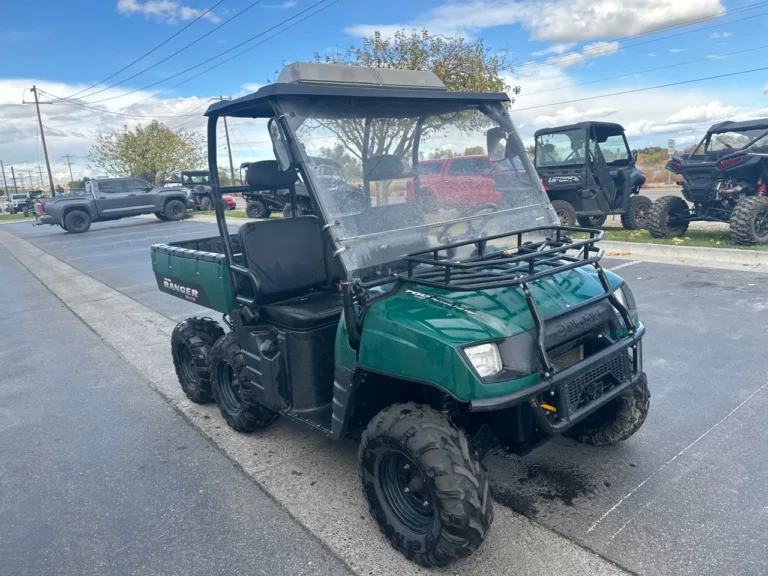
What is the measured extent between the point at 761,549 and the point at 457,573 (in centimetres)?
141

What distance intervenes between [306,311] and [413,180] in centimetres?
100

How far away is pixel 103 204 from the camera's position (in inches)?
850

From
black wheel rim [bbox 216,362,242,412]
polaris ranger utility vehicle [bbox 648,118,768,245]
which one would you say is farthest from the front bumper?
polaris ranger utility vehicle [bbox 648,118,768,245]

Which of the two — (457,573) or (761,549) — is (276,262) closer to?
(457,573)

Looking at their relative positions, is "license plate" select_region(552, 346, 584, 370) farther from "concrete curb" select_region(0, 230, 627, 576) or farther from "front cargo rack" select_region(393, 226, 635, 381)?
"concrete curb" select_region(0, 230, 627, 576)

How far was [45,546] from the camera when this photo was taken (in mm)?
3080

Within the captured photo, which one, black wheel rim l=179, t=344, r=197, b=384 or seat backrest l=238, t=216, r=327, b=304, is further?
black wheel rim l=179, t=344, r=197, b=384

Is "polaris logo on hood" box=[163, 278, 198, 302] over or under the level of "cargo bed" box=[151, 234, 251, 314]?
under

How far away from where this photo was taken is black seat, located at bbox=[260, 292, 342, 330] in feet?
10.9

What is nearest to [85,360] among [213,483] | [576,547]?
[213,483]

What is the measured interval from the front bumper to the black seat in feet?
3.94

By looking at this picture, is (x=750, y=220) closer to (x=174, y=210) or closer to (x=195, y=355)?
(x=195, y=355)

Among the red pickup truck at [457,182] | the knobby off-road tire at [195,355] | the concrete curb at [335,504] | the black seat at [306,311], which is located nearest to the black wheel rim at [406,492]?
the concrete curb at [335,504]

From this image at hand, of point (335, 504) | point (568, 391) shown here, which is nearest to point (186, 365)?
point (335, 504)
